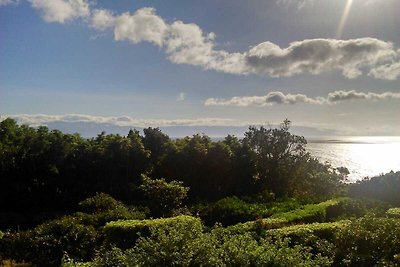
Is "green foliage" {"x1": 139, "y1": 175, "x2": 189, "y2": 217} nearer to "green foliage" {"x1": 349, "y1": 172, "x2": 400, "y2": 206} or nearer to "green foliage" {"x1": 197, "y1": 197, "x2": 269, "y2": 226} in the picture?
"green foliage" {"x1": 197, "y1": 197, "x2": 269, "y2": 226}

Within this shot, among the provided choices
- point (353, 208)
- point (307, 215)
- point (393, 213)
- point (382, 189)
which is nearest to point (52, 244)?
point (307, 215)

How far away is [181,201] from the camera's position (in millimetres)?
27984

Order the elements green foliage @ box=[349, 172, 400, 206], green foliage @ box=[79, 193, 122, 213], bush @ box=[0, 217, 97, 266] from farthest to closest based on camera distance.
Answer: green foliage @ box=[349, 172, 400, 206]
green foliage @ box=[79, 193, 122, 213]
bush @ box=[0, 217, 97, 266]

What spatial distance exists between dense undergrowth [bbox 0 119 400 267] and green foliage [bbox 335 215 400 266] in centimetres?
3

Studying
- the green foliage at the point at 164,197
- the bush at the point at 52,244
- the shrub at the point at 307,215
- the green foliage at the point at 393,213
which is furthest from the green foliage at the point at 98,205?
the green foliage at the point at 393,213

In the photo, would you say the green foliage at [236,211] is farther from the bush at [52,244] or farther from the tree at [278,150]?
the tree at [278,150]

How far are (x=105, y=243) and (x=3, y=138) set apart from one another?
29447 mm

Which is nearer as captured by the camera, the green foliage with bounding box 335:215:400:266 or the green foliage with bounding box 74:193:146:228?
the green foliage with bounding box 335:215:400:266

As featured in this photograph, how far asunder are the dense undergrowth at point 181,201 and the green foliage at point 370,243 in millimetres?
30

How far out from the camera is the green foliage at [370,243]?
11742 millimetres

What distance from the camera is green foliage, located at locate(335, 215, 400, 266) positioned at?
38.5ft

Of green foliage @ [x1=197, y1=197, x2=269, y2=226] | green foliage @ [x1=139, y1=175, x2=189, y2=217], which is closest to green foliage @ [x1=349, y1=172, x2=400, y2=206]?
green foliage @ [x1=197, y1=197, x2=269, y2=226]

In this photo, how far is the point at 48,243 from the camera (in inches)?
661

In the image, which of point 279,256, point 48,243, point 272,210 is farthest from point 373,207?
point 48,243
